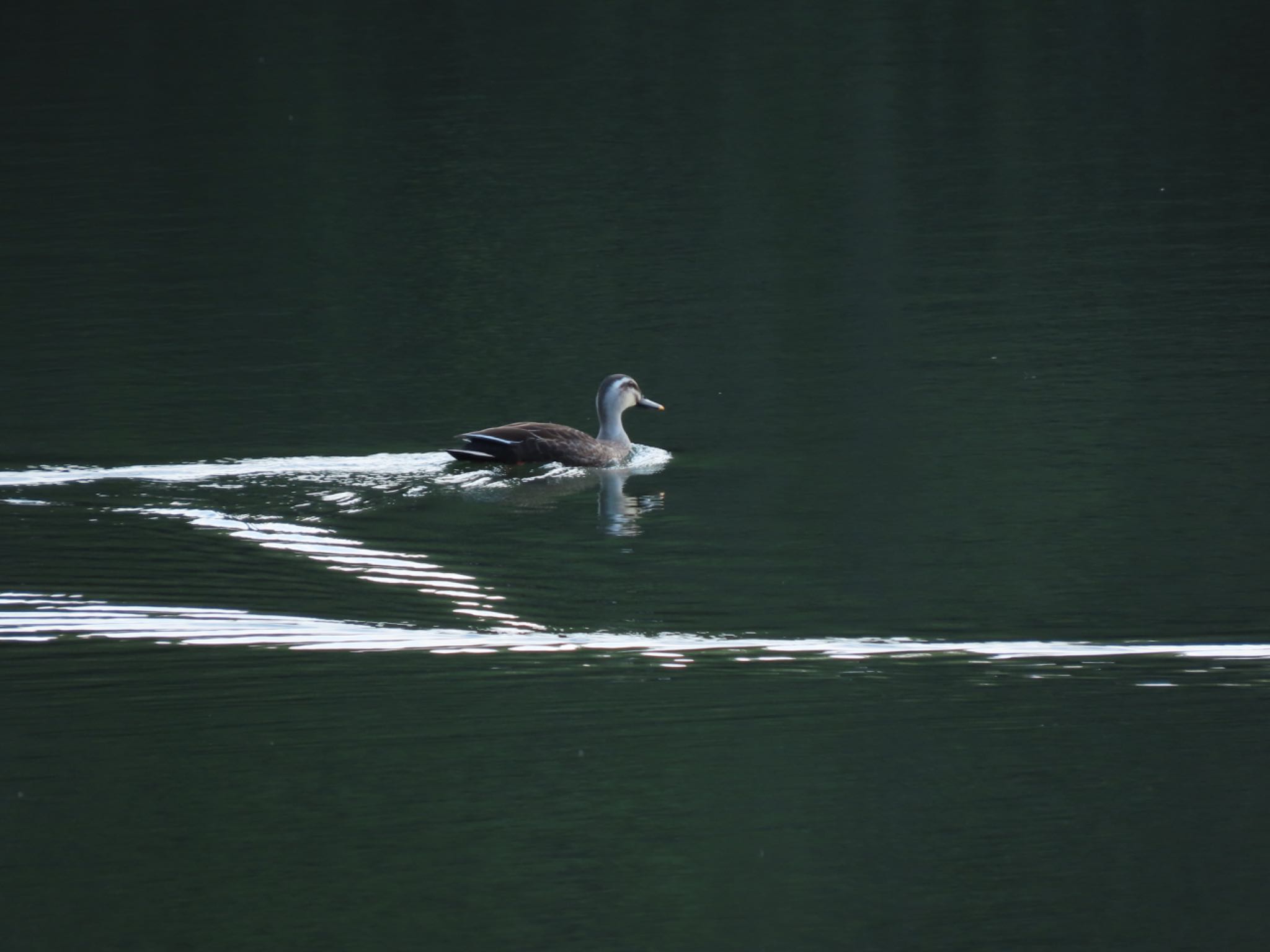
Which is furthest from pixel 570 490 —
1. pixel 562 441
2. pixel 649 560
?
pixel 649 560

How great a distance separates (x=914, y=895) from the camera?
767cm

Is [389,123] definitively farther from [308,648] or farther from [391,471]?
[308,648]

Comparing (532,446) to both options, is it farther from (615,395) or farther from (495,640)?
(495,640)

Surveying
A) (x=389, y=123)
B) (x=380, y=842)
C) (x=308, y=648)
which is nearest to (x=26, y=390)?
(x=308, y=648)

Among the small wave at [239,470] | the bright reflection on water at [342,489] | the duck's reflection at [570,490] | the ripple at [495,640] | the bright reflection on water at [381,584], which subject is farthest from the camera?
the small wave at [239,470]

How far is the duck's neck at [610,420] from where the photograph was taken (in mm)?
15000

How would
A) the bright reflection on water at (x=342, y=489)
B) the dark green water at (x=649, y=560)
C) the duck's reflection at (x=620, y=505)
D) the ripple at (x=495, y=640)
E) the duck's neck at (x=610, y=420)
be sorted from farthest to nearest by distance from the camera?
the duck's neck at (x=610, y=420)
the duck's reflection at (x=620, y=505)
the bright reflection on water at (x=342, y=489)
the ripple at (x=495, y=640)
the dark green water at (x=649, y=560)

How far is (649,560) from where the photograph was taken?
1205cm

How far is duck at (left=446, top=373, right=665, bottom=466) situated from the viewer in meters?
14.3

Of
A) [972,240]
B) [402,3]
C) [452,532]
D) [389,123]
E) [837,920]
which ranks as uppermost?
[402,3]

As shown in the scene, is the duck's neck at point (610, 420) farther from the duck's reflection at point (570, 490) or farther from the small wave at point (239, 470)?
the small wave at point (239, 470)

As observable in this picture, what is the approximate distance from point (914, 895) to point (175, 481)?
289 inches

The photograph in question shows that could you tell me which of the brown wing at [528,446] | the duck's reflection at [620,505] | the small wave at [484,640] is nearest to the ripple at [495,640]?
the small wave at [484,640]

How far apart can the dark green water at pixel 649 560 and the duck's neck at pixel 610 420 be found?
1.19 ft
